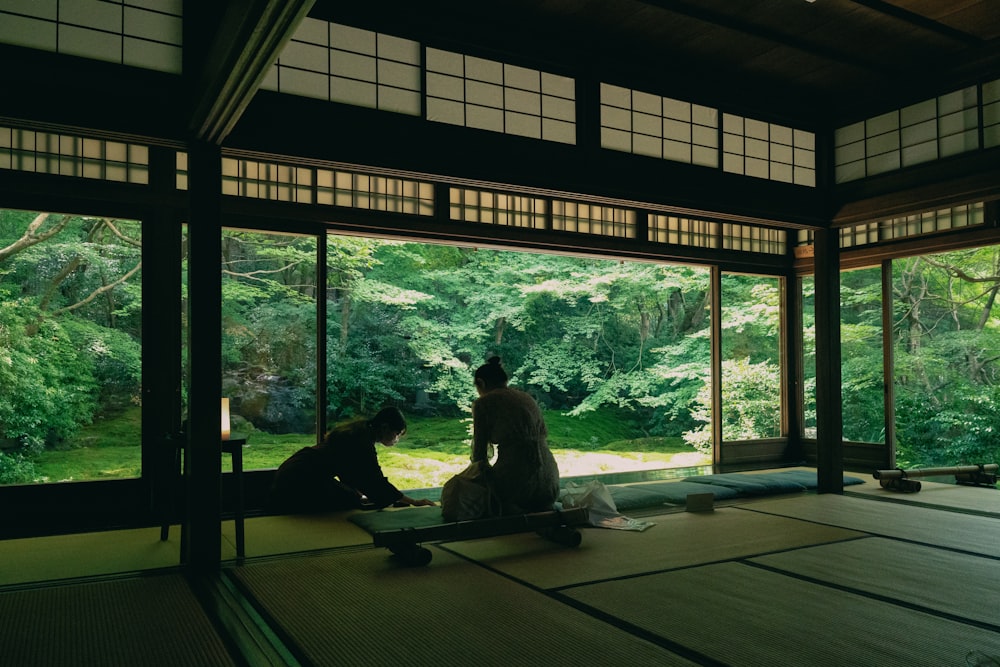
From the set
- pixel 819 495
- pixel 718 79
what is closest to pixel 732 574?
pixel 819 495

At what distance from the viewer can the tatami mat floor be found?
7.39 feet

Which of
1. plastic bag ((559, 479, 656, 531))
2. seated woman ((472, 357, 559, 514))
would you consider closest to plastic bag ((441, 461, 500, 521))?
seated woman ((472, 357, 559, 514))

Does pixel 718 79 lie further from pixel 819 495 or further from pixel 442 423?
pixel 442 423

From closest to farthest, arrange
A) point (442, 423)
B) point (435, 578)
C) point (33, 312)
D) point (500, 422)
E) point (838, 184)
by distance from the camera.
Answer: point (435, 578) → point (500, 422) → point (838, 184) → point (33, 312) → point (442, 423)

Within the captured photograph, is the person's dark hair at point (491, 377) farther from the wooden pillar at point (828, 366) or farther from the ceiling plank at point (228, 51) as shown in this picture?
the wooden pillar at point (828, 366)

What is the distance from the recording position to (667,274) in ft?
42.1

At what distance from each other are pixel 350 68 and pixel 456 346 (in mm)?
8640

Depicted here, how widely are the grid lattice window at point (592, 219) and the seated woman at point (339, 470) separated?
9.79ft

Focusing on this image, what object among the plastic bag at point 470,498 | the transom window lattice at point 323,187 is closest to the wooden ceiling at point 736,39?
the transom window lattice at point 323,187

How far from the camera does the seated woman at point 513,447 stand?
12.5 feet

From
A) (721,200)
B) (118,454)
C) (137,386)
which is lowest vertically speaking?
(118,454)

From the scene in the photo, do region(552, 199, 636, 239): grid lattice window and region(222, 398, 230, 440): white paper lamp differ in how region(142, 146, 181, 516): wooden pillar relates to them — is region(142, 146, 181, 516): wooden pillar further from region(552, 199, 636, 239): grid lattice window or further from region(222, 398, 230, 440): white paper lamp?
region(552, 199, 636, 239): grid lattice window

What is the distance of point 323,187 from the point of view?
5.38 meters

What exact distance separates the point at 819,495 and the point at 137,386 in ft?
27.9
